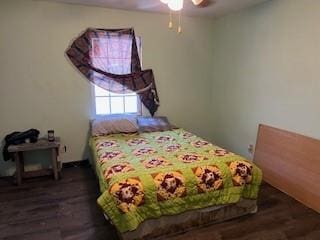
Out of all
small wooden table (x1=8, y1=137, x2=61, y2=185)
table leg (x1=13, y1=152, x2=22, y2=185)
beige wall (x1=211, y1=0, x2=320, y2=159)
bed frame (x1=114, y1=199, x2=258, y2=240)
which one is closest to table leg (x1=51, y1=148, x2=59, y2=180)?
small wooden table (x1=8, y1=137, x2=61, y2=185)

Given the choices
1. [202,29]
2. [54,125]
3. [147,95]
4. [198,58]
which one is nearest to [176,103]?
[147,95]

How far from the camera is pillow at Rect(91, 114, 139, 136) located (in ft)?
11.3

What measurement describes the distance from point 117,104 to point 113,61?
2.17 ft

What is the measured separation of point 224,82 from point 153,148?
1912 millimetres

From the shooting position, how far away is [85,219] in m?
2.39

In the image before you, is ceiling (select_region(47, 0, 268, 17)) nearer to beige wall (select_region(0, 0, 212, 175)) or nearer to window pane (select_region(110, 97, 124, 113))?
beige wall (select_region(0, 0, 212, 175))

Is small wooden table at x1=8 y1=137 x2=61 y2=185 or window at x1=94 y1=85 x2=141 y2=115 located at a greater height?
window at x1=94 y1=85 x2=141 y2=115

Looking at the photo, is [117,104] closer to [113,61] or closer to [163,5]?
[113,61]

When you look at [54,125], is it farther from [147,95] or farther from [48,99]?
[147,95]

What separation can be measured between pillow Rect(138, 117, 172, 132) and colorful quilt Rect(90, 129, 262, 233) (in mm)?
865

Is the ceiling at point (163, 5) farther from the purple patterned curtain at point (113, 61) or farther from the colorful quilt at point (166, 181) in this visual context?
the colorful quilt at point (166, 181)

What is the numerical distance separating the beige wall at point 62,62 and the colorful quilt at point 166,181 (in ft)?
3.81

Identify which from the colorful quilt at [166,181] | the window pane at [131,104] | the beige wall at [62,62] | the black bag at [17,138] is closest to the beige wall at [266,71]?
the beige wall at [62,62]

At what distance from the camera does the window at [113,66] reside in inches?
142
